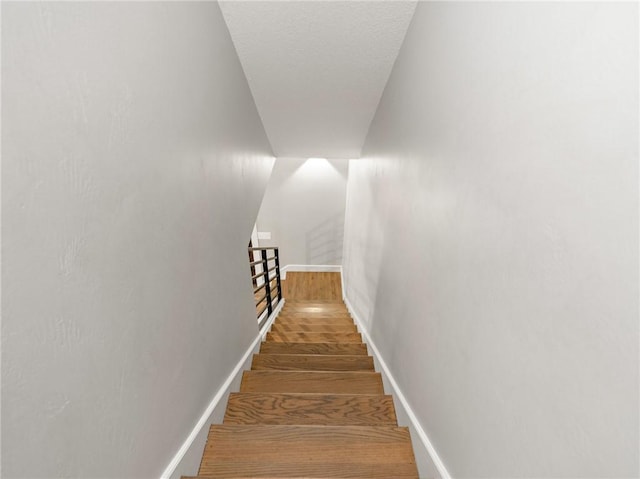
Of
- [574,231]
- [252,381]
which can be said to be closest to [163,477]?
[252,381]

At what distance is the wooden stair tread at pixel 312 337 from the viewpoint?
3080mm

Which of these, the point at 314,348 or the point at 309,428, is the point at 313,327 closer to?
the point at 314,348

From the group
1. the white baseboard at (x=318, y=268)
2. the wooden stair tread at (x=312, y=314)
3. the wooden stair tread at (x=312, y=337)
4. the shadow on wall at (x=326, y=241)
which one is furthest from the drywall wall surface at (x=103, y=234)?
the white baseboard at (x=318, y=268)

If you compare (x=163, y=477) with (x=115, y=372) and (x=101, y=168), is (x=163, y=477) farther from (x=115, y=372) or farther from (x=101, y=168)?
(x=101, y=168)

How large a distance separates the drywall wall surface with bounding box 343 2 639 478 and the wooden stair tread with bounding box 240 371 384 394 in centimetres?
63

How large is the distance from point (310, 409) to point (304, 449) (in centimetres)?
32

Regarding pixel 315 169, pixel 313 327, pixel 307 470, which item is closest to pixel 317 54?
pixel 307 470

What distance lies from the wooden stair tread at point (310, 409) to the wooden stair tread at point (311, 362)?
0.62 meters

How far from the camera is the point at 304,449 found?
4.09 feet

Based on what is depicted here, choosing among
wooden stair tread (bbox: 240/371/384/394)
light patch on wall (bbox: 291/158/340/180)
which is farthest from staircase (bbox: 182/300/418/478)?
light patch on wall (bbox: 291/158/340/180)

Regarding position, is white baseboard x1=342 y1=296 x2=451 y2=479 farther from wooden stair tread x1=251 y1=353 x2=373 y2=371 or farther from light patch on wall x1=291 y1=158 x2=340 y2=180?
light patch on wall x1=291 y1=158 x2=340 y2=180

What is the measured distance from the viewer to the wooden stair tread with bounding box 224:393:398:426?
1.51 metres

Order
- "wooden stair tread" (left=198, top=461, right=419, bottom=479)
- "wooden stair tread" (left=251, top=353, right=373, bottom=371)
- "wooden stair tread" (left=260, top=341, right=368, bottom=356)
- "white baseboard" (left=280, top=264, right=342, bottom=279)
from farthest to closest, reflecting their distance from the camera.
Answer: "white baseboard" (left=280, top=264, right=342, bottom=279) < "wooden stair tread" (left=260, top=341, right=368, bottom=356) < "wooden stair tread" (left=251, top=353, right=373, bottom=371) < "wooden stair tread" (left=198, top=461, right=419, bottom=479)

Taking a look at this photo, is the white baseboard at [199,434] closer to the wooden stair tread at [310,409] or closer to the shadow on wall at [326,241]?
the wooden stair tread at [310,409]
